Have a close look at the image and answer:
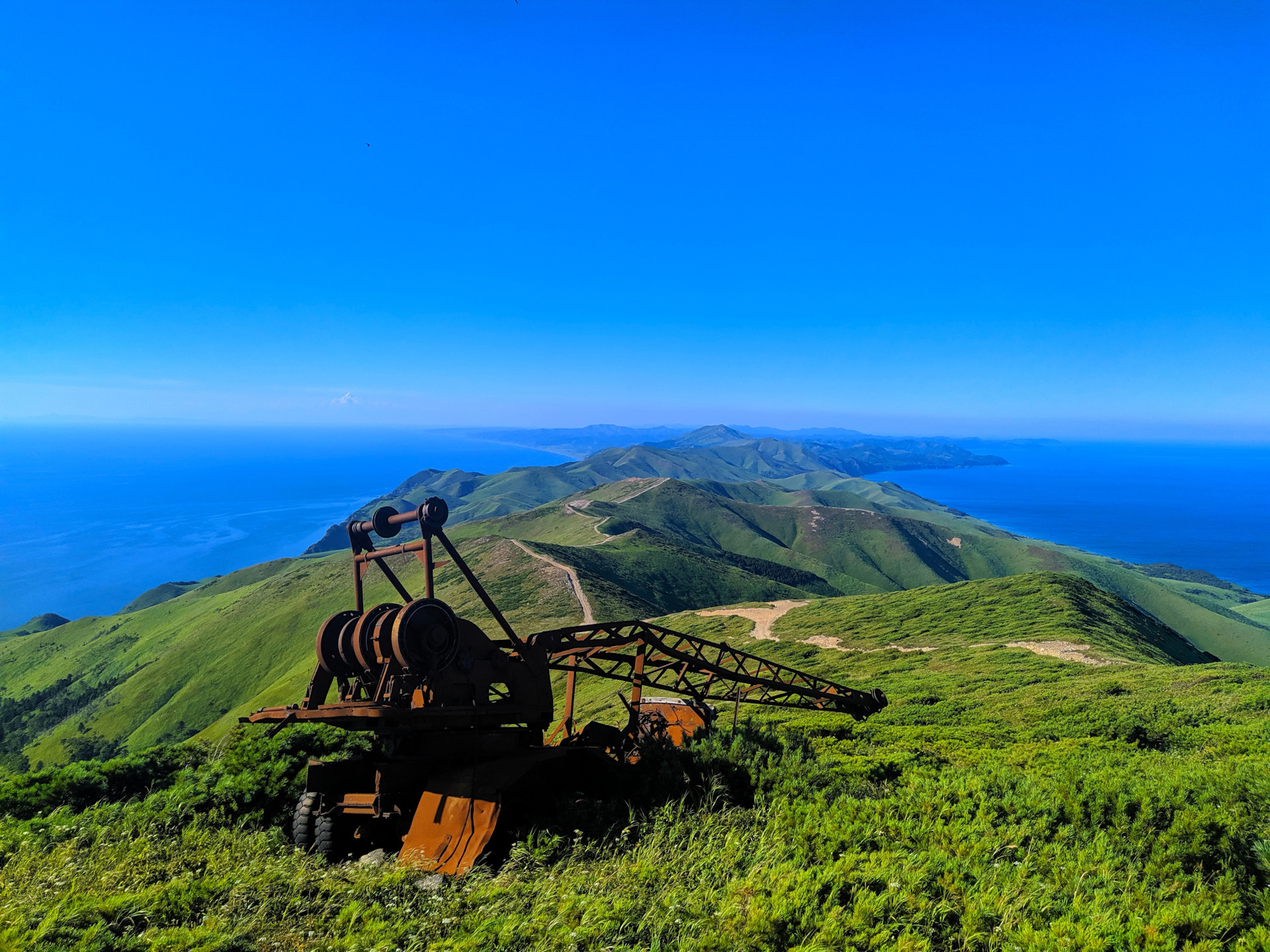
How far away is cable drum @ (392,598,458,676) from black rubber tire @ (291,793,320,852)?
4610 millimetres

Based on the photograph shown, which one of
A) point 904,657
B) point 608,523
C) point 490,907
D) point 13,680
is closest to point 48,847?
point 490,907

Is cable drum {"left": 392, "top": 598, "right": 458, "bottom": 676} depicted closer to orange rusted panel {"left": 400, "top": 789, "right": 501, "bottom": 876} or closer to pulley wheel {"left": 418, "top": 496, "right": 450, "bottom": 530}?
pulley wheel {"left": 418, "top": 496, "right": 450, "bottom": 530}

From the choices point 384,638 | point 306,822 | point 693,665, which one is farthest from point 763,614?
point 384,638

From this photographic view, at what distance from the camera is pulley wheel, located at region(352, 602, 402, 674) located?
40.7 ft

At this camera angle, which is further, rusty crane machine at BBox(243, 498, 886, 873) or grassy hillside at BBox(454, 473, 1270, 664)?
grassy hillside at BBox(454, 473, 1270, 664)

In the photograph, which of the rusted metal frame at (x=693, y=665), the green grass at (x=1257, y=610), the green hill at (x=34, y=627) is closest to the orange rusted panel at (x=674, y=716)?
the rusted metal frame at (x=693, y=665)

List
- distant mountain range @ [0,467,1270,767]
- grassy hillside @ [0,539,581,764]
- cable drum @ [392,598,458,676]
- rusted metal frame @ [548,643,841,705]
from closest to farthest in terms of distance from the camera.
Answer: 1. cable drum @ [392,598,458,676]
2. rusted metal frame @ [548,643,841,705]
3. distant mountain range @ [0,467,1270,767]
4. grassy hillside @ [0,539,581,764]

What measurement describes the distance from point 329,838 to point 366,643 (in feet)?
14.6

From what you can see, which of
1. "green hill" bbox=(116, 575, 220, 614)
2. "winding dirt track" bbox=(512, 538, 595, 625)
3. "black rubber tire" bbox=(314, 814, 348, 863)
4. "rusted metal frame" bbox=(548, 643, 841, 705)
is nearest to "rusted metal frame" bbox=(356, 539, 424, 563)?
"rusted metal frame" bbox=(548, 643, 841, 705)

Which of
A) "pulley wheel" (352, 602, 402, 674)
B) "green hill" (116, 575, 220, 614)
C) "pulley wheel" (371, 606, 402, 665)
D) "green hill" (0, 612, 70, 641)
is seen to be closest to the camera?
"pulley wheel" (371, 606, 402, 665)

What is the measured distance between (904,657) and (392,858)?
4343cm

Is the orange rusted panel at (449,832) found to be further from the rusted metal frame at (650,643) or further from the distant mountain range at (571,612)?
the distant mountain range at (571,612)

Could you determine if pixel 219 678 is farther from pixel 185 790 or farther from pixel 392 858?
pixel 392 858

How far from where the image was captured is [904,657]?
45812mm
